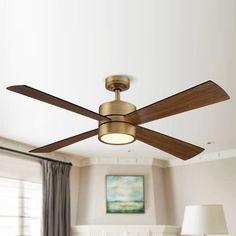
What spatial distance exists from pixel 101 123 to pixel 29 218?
293 cm

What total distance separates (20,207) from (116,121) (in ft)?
9.57

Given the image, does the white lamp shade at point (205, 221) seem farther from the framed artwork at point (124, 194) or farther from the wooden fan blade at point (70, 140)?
the wooden fan blade at point (70, 140)

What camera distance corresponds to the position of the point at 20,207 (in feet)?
15.6

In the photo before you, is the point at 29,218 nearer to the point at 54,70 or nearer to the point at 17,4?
the point at 54,70

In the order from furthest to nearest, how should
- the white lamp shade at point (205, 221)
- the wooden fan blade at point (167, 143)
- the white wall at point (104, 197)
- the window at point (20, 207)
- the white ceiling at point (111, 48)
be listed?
the white wall at point (104, 197), the window at point (20, 207), the white lamp shade at point (205, 221), the wooden fan blade at point (167, 143), the white ceiling at point (111, 48)

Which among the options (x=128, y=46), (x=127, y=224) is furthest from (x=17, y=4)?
(x=127, y=224)

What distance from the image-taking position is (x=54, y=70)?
2793 millimetres

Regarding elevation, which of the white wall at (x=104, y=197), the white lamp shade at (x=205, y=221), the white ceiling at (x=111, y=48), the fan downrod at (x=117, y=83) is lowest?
the white lamp shade at (x=205, y=221)

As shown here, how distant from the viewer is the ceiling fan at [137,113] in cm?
197

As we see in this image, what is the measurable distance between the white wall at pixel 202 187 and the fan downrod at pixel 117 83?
3007 millimetres

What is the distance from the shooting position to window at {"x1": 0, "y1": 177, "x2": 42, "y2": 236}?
4535 mm

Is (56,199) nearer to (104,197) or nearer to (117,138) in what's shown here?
(104,197)

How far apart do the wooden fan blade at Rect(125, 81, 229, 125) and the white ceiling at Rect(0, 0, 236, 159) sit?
1.59 feet

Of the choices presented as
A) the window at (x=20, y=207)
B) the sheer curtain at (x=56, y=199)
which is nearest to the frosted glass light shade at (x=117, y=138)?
the window at (x=20, y=207)
